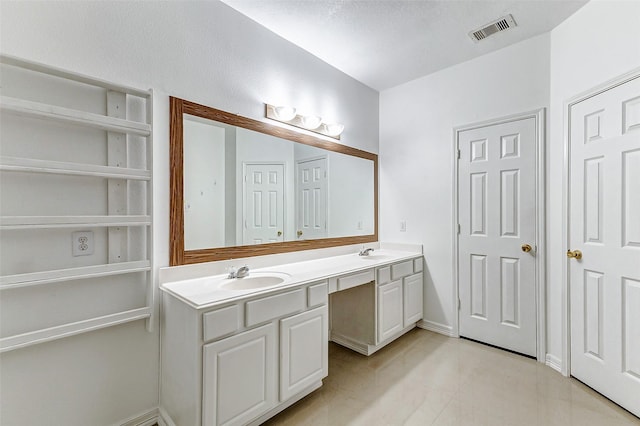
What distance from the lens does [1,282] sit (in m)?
1.16

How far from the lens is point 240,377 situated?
1461 mm

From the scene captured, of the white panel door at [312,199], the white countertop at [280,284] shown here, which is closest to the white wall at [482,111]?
the white countertop at [280,284]

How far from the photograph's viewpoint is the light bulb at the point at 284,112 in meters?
2.25

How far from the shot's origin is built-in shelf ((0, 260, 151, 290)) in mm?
1186

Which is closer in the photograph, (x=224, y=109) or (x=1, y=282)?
(x=1, y=282)

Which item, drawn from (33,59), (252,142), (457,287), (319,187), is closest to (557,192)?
(457,287)

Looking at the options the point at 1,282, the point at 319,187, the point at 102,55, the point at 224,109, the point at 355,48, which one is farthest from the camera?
the point at 319,187

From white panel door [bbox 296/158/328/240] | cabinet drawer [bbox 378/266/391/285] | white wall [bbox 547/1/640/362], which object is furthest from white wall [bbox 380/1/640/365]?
white panel door [bbox 296/158/328/240]

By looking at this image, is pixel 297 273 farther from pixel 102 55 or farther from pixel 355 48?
pixel 355 48

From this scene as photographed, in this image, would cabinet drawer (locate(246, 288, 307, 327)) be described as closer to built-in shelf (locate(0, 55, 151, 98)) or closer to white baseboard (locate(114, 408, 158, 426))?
white baseboard (locate(114, 408, 158, 426))

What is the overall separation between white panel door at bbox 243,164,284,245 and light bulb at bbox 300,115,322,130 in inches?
17.6

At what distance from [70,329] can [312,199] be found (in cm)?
181

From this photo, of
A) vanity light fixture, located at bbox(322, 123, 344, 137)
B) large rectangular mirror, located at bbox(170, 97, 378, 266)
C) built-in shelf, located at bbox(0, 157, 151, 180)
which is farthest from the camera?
vanity light fixture, located at bbox(322, 123, 344, 137)

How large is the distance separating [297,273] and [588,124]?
2.27m
